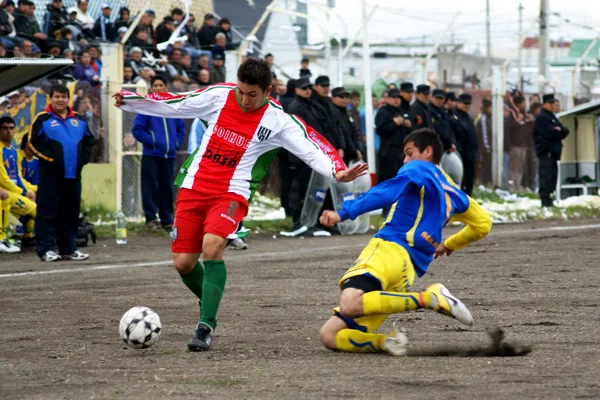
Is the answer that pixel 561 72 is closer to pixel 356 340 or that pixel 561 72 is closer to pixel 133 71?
pixel 133 71

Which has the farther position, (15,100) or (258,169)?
(15,100)

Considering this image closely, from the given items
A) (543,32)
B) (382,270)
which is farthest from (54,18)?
(543,32)

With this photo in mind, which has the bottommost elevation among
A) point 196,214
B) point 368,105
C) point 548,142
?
point 196,214

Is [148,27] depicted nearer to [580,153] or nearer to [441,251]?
[580,153]

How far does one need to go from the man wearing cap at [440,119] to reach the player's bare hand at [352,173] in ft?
38.7

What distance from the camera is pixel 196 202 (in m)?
7.02

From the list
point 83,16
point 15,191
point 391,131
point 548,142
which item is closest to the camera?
point 15,191

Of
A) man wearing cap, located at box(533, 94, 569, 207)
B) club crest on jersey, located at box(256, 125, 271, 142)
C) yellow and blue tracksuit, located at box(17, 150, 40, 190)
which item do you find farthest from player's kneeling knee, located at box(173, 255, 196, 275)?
man wearing cap, located at box(533, 94, 569, 207)

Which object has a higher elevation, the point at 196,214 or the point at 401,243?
the point at 196,214

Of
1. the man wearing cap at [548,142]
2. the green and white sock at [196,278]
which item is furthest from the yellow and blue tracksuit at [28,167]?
the man wearing cap at [548,142]

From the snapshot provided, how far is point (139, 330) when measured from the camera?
21.3ft

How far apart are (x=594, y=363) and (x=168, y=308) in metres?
3.93

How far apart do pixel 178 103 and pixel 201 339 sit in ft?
5.49

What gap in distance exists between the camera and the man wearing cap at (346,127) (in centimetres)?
1664
